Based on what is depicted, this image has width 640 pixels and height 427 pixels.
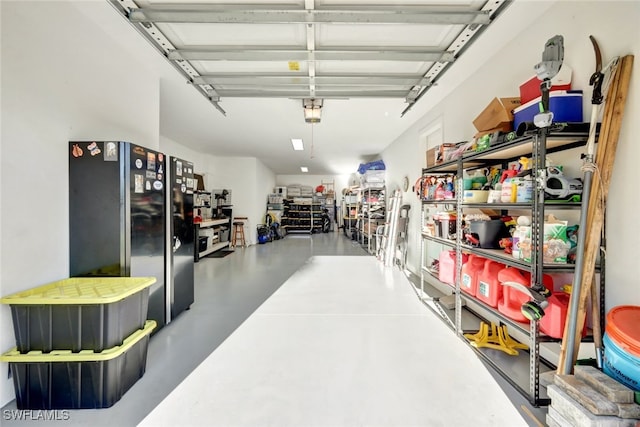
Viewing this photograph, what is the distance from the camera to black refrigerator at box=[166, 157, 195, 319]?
98.4 inches

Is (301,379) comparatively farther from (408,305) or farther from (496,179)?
(496,179)

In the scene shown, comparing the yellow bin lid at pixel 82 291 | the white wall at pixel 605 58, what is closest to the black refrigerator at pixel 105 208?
the yellow bin lid at pixel 82 291

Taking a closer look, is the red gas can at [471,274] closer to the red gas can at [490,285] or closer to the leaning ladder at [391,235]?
the red gas can at [490,285]

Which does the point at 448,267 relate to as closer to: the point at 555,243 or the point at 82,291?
the point at 555,243

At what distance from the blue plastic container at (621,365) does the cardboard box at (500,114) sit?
144 cm

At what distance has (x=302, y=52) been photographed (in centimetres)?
229

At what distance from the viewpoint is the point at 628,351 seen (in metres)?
1.08

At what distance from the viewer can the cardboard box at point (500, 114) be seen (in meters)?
1.84

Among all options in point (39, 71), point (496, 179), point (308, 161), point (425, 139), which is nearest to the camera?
point (39, 71)

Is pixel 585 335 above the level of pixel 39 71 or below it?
below

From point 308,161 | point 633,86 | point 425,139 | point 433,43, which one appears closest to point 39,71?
point 433,43

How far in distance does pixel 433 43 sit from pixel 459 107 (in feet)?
3.44

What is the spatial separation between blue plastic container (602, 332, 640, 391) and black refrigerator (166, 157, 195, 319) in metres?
3.15

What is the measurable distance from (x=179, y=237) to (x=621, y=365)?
3277 mm
